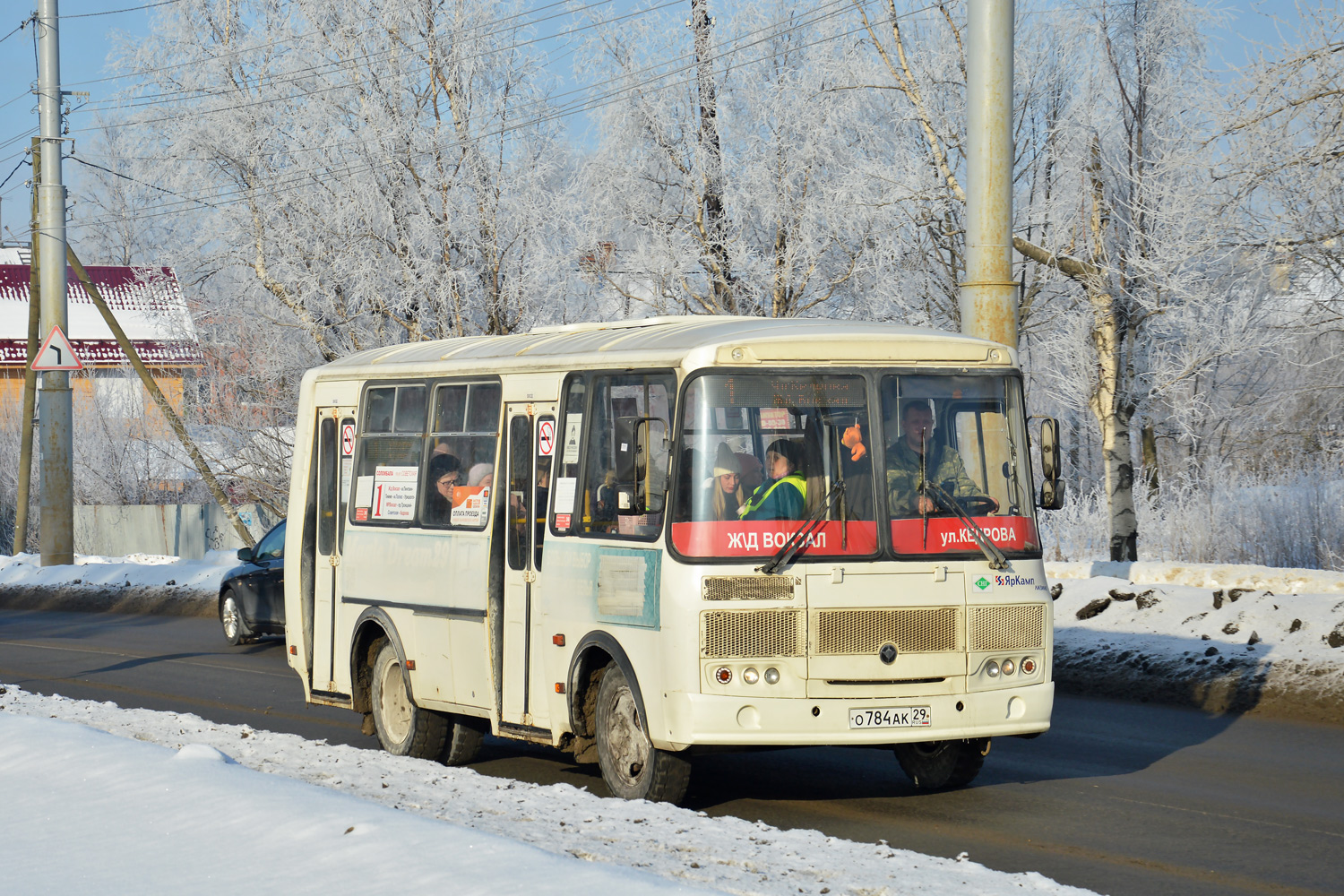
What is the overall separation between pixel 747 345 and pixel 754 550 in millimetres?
1097

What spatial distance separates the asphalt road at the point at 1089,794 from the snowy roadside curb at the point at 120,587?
12.4 metres

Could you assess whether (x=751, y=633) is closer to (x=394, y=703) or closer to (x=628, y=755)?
(x=628, y=755)

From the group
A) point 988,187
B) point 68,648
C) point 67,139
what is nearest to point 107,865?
point 988,187

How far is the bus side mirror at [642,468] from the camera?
8828 mm

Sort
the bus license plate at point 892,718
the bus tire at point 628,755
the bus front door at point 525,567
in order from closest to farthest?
the bus license plate at point 892,718
the bus tire at point 628,755
the bus front door at point 525,567

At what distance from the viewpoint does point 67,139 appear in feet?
99.7

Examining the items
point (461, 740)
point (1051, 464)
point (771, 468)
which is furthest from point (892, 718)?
point (461, 740)

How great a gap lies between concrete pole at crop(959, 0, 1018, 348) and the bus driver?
5.74 meters

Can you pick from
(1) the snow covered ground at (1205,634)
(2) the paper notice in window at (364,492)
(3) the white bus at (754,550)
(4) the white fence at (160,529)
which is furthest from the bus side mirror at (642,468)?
(4) the white fence at (160,529)

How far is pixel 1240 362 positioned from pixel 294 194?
52.1 feet

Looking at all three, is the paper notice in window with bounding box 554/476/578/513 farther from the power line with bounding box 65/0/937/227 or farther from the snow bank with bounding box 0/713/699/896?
the power line with bounding box 65/0/937/227

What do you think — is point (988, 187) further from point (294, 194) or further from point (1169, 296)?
point (294, 194)

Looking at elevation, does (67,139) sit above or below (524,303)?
above

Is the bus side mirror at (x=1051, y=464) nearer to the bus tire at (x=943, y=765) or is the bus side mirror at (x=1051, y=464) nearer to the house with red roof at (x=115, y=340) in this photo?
the bus tire at (x=943, y=765)
